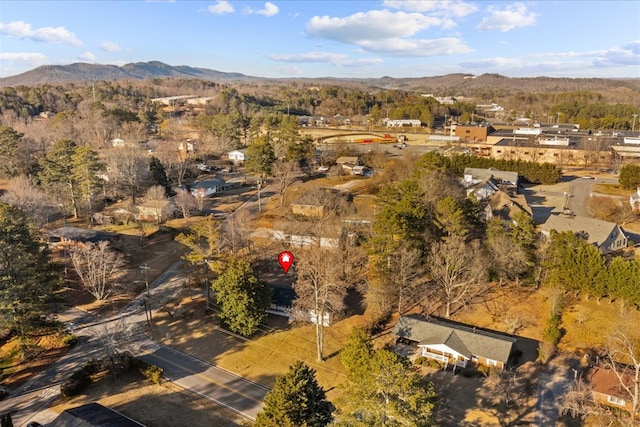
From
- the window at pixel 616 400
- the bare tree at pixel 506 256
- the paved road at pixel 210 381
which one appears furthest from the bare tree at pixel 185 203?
the window at pixel 616 400

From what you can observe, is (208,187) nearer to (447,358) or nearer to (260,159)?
(260,159)

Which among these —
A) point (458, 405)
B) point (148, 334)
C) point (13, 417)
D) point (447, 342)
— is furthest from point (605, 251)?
point (13, 417)

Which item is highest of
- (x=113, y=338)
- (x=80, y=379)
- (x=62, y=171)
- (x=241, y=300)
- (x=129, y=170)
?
(x=62, y=171)

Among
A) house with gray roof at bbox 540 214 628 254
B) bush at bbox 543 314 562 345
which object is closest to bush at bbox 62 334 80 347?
bush at bbox 543 314 562 345

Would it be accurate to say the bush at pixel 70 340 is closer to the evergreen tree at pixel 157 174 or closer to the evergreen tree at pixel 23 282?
the evergreen tree at pixel 23 282

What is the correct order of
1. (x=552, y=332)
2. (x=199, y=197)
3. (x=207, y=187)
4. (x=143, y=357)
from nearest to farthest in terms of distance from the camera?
(x=143, y=357), (x=552, y=332), (x=199, y=197), (x=207, y=187)

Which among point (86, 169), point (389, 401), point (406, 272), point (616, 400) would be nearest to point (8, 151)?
point (86, 169)

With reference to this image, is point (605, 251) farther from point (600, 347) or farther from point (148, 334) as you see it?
point (148, 334)
